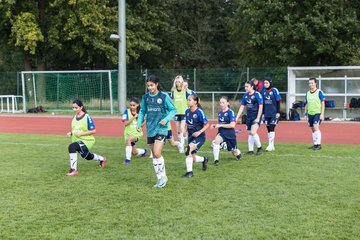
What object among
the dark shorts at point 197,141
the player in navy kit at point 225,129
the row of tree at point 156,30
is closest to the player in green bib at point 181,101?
the player in navy kit at point 225,129

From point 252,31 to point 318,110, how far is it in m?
20.8

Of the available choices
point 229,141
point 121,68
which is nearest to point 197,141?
point 229,141

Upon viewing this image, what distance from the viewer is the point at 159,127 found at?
26.5 feet

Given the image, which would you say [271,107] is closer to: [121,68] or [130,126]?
[130,126]

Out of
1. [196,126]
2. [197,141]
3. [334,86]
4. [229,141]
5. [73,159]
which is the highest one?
[334,86]

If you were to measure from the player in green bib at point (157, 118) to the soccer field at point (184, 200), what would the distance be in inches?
13.6

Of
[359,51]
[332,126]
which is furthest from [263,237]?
[359,51]

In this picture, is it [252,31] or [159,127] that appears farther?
[252,31]

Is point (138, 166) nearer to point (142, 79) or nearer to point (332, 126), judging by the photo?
point (332, 126)

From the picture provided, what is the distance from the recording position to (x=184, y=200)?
691 cm

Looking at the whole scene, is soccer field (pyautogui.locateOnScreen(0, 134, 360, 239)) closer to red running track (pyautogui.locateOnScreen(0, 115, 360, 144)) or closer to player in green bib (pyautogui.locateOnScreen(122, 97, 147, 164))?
player in green bib (pyautogui.locateOnScreen(122, 97, 147, 164))

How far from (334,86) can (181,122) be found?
14.2 m

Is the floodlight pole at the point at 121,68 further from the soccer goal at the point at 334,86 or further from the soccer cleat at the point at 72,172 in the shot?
the soccer cleat at the point at 72,172

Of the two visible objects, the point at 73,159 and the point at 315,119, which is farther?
the point at 315,119
